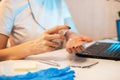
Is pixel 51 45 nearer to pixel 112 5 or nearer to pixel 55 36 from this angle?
pixel 55 36

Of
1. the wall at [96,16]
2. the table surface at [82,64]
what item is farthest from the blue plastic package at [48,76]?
the wall at [96,16]

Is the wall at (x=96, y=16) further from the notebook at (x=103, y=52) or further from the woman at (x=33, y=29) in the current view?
the notebook at (x=103, y=52)

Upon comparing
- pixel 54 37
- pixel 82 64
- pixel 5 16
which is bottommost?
pixel 82 64

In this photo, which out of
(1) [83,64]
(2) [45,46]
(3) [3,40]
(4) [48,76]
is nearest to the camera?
(4) [48,76]

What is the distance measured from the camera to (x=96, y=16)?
1.56 m

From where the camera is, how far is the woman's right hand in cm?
92

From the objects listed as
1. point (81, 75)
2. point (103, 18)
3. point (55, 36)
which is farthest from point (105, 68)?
point (103, 18)

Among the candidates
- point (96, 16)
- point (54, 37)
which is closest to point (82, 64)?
point (54, 37)

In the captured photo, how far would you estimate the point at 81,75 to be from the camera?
74 centimetres

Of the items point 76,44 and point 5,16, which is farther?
point 5,16

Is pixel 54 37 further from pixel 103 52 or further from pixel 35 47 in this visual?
pixel 103 52

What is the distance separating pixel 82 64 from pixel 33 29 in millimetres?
393

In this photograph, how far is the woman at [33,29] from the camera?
94 cm

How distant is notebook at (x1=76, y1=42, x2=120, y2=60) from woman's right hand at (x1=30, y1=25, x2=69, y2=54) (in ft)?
0.40
